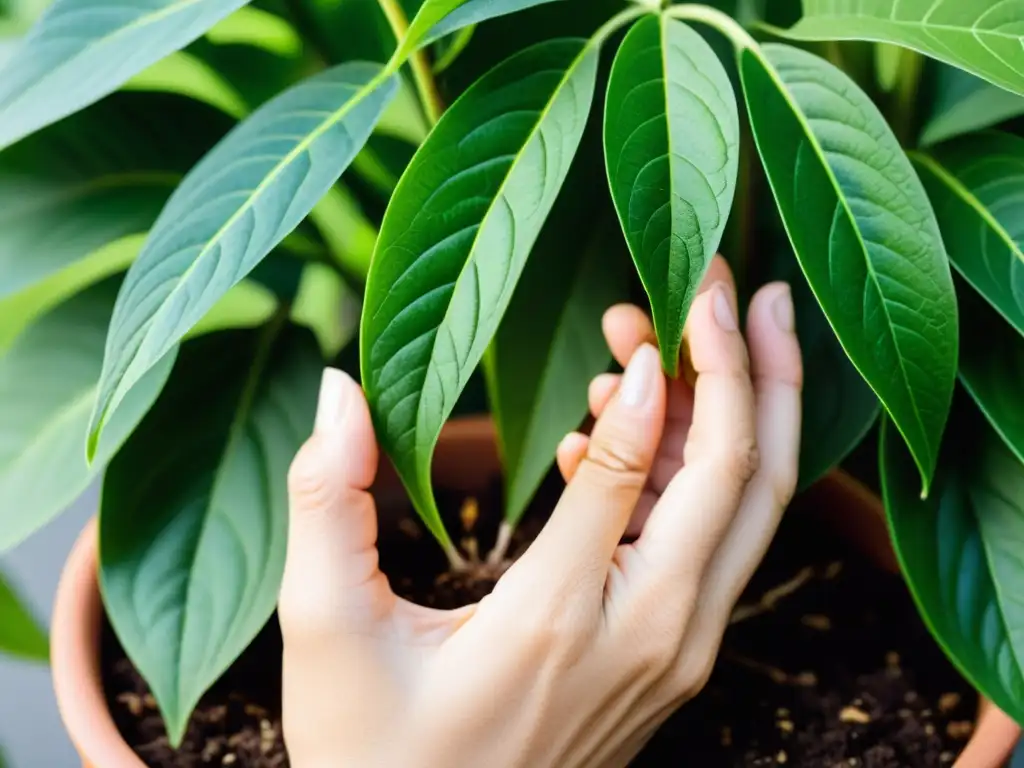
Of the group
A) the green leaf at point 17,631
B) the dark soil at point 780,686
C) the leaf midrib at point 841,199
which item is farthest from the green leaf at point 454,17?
the green leaf at point 17,631

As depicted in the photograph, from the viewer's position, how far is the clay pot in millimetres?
535

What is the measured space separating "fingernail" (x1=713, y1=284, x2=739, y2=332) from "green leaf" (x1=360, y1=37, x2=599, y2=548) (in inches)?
4.5

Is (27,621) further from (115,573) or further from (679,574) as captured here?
(679,574)

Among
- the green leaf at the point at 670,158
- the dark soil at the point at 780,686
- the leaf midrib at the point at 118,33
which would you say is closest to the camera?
the green leaf at the point at 670,158

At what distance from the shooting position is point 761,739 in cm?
62

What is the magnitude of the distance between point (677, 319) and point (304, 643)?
23 centimetres

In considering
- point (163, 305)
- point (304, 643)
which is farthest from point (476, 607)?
point (163, 305)

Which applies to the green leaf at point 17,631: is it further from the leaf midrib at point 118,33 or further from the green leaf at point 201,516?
the leaf midrib at point 118,33

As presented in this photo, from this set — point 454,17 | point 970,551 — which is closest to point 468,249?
point 454,17

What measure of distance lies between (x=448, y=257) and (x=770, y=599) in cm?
38

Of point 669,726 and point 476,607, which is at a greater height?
point 476,607

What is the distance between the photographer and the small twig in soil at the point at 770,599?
2.22 ft

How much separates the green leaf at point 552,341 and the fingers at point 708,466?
0.11 m

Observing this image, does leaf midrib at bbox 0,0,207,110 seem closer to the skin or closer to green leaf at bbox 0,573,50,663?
the skin
